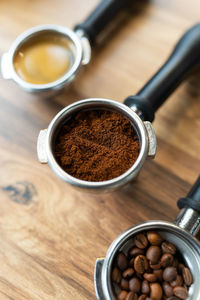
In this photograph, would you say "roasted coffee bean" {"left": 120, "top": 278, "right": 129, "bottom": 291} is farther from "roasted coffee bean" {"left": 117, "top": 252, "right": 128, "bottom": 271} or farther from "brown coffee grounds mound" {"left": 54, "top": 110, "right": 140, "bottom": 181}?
"brown coffee grounds mound" {"left": 54, "top": 110, "right": 140, "bottom": 181}

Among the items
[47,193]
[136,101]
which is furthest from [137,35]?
[47,193]

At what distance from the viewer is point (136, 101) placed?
27.4 inches

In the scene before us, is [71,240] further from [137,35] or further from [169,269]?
[137,35]

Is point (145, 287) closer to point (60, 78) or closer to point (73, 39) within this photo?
point (60, 78)

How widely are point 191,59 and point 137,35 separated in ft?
0.78

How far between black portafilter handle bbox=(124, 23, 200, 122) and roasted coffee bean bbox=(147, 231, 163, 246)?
0.83ft

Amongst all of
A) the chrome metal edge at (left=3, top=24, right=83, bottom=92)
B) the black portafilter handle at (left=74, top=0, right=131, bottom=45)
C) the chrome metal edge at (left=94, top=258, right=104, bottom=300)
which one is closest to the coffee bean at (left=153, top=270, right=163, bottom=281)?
the chrome metal edge at (left=94, top=258, right=104, bottom=300)

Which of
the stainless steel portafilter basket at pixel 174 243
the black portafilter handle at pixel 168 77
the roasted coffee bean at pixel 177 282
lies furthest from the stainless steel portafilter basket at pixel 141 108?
the roasted coffee bean at pixel 177 282

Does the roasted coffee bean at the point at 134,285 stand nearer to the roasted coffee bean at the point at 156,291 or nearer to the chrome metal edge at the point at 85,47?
the roasted coffee bean at the point at 156,291

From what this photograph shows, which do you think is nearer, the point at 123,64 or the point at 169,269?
the point at 169,269

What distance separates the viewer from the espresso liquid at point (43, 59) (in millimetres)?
801

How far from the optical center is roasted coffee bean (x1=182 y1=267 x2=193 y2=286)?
577mm

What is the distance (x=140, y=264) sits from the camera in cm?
59

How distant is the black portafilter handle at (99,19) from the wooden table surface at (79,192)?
5 cm
